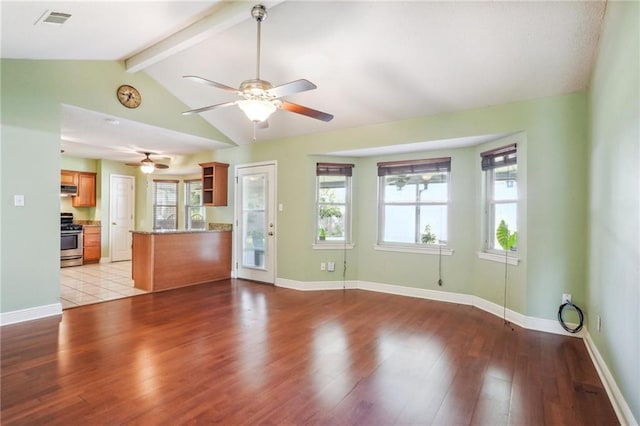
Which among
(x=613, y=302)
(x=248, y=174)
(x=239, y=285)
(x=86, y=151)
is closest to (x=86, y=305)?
(x=239, y=285)

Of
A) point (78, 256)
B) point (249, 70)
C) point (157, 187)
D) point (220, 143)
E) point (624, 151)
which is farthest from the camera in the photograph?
point (157, 187)

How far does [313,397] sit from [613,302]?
2.18 m

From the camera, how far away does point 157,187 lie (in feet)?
26.6

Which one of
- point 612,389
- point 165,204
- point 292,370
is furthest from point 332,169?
point 165,204

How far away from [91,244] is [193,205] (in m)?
2.39

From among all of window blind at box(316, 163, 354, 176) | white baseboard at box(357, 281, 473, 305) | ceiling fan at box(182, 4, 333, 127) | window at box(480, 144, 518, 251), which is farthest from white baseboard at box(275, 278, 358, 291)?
ceiling fan at box(182, 4, 333, 127)

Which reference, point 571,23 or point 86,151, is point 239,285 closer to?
point 86,151

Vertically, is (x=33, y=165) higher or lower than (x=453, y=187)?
higher

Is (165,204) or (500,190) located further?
(165,204)

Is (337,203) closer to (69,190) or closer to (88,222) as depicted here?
(69,190)

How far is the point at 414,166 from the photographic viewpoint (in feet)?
15.7

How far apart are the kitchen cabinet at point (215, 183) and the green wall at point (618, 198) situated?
5.40 meters

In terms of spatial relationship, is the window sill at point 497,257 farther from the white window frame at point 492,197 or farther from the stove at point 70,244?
the stove at point 70,244

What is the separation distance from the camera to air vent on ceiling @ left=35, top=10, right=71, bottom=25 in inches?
105
